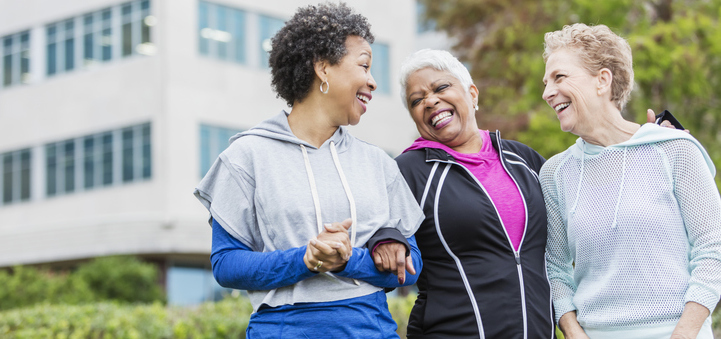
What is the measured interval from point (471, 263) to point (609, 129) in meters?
0.87

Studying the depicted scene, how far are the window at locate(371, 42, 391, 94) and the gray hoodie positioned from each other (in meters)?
24.7

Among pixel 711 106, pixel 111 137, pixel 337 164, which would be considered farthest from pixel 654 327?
pixel 111 137

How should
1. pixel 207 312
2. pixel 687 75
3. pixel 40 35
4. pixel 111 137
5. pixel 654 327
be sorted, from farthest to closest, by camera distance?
pixel 40 35 < pixel 111 137 < pixel 687 75 < pixel 207 312 < pixel 654 327

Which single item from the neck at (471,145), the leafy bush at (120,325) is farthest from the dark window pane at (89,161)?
the neck at (471,145)

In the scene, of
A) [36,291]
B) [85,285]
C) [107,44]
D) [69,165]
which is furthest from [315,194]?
[69,165]

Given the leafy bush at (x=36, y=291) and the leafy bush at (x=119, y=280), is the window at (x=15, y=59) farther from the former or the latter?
the leafy bush at (x=36, y=291)

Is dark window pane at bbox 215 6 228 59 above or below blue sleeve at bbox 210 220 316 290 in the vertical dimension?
above

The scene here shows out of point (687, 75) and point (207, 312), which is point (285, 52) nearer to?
point (207, 312)

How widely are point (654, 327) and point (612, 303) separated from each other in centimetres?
20

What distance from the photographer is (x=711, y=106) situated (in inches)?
570

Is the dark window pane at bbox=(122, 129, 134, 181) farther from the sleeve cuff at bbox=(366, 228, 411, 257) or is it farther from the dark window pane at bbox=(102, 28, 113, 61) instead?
the sleeve cuff at bbox=(366, 228, 411, 257)

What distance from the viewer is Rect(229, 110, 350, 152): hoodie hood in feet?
11.8

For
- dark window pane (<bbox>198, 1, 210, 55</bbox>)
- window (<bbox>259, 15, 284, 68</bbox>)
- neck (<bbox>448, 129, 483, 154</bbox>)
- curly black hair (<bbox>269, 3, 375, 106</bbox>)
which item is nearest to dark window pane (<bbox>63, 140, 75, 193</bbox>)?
A: dark window pane (<bbox>198, 1, 210, 55</bbox>)

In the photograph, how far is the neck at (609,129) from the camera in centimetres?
389
